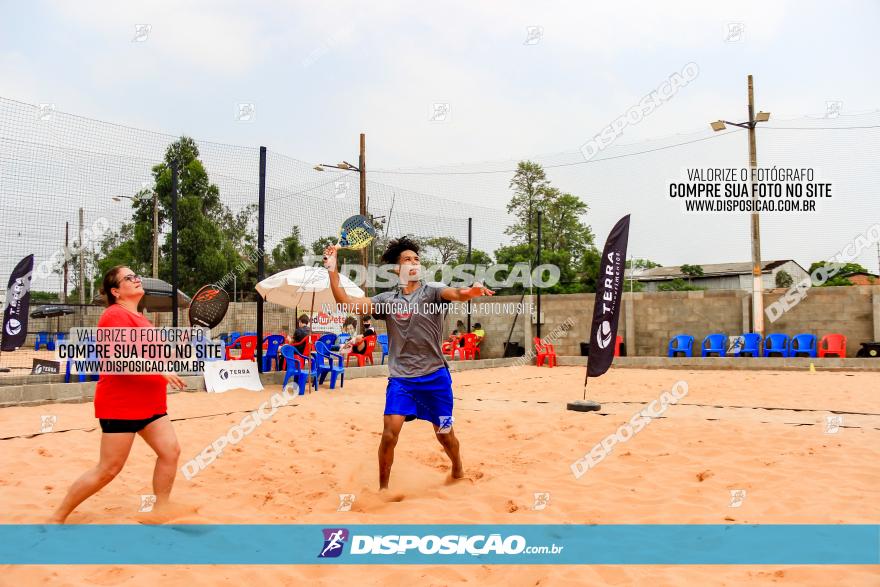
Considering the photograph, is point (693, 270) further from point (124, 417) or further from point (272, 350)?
point (124, 417)

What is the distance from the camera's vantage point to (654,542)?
9.48 feet

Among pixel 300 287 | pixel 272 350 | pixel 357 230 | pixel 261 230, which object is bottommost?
pixel 272 350

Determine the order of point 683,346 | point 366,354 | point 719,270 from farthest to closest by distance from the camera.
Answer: point 719,270
point 683,346
point 366,354

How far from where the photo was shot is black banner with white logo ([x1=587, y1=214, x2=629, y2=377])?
7.08 meters

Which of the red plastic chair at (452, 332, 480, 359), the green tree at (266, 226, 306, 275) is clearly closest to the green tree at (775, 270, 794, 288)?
the red plastic chair at (452, 332, 480, 359)

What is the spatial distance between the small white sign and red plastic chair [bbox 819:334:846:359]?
12507mm

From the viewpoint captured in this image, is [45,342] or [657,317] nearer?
[657,317]

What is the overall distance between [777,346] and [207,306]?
12729 millimetres

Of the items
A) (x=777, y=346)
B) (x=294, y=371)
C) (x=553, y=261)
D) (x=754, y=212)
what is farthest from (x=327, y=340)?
(x=553, y=261)

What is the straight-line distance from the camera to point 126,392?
305 cm

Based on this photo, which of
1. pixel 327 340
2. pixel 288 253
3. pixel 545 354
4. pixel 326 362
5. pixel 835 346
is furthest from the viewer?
pixel 545 354

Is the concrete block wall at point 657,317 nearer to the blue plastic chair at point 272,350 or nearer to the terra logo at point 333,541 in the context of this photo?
the blue plastic chair at point 272,350

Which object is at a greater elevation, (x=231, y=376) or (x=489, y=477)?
(x=231, y=376)
